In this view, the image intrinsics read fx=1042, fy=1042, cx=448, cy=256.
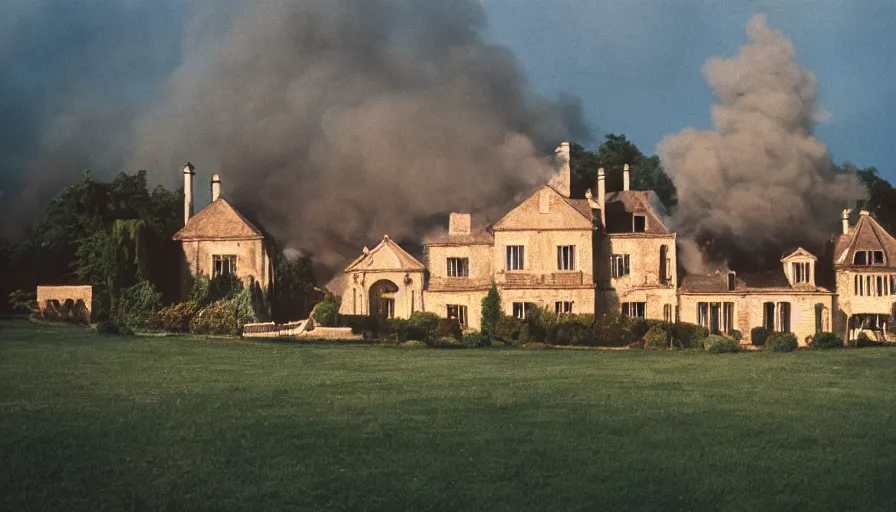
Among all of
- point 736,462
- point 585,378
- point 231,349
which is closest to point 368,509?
point 736,462

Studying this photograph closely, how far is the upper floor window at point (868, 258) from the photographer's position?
166 ft

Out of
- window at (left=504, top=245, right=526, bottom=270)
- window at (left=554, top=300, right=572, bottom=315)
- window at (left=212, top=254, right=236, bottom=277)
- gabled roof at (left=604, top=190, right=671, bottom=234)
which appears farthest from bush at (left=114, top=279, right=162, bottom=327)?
gabled roof at (left=604, top=190, right=671, bottom=234)

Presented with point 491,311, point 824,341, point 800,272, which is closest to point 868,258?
point 800,272

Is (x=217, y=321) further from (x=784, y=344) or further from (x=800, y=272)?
(x=800, y=272)

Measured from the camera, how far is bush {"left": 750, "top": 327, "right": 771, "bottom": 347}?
44.8m

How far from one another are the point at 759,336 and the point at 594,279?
28.2 ft

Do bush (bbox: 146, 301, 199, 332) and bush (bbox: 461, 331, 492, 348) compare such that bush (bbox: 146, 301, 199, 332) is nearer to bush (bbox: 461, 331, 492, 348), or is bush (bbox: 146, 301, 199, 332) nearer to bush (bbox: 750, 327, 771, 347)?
bush (bbox: 461, 331, 492, 348)

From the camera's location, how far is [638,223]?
169 ft

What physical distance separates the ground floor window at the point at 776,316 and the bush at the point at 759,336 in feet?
9.25

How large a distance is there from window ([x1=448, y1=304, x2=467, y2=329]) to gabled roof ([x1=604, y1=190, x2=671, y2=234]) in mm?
8825

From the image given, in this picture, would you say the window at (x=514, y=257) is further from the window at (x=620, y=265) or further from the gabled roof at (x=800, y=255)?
the gabled roof at (x=800, y=255)

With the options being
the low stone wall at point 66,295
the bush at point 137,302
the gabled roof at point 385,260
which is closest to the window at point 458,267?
the gabled roof at point 385,260

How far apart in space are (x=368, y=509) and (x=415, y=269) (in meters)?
37.2

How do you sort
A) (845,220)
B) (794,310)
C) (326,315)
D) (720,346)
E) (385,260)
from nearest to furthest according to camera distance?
(720,346), (326,315), (794,310), (385,260), (845,220)
